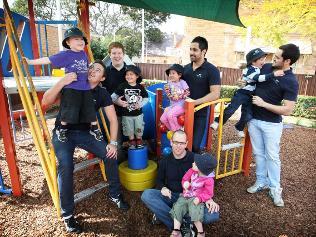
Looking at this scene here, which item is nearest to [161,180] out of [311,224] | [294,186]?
[311,224]

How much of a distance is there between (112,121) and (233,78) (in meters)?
15.3

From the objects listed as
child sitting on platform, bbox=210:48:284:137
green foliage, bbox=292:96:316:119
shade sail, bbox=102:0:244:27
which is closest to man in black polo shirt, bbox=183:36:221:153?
child sitting on platform, bbox=210:48:284:137

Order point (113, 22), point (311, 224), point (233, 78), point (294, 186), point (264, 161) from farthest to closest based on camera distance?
point (113, 22) → point (233, 78) → point (294, 186) → point (264, 161) → point (311, 224)

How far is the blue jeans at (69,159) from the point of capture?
123 inches

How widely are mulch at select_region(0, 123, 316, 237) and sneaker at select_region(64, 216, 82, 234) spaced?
9 cm

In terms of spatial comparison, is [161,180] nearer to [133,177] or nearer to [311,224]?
[133,177]

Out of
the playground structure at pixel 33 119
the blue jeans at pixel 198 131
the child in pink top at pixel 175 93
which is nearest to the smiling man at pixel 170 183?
the playground structure at pixel 33 119

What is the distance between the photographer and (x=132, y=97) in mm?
4176

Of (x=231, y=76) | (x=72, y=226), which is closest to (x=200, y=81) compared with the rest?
(x=72, y=226)

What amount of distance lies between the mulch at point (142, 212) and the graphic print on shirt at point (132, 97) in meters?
1.45

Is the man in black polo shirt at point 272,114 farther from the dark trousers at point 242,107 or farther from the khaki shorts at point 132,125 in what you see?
the khaki shorts at point 132,125

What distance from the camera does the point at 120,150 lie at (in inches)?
186

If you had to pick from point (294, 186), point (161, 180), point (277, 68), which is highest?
point (277, 68)

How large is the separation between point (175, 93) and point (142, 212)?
187cm
